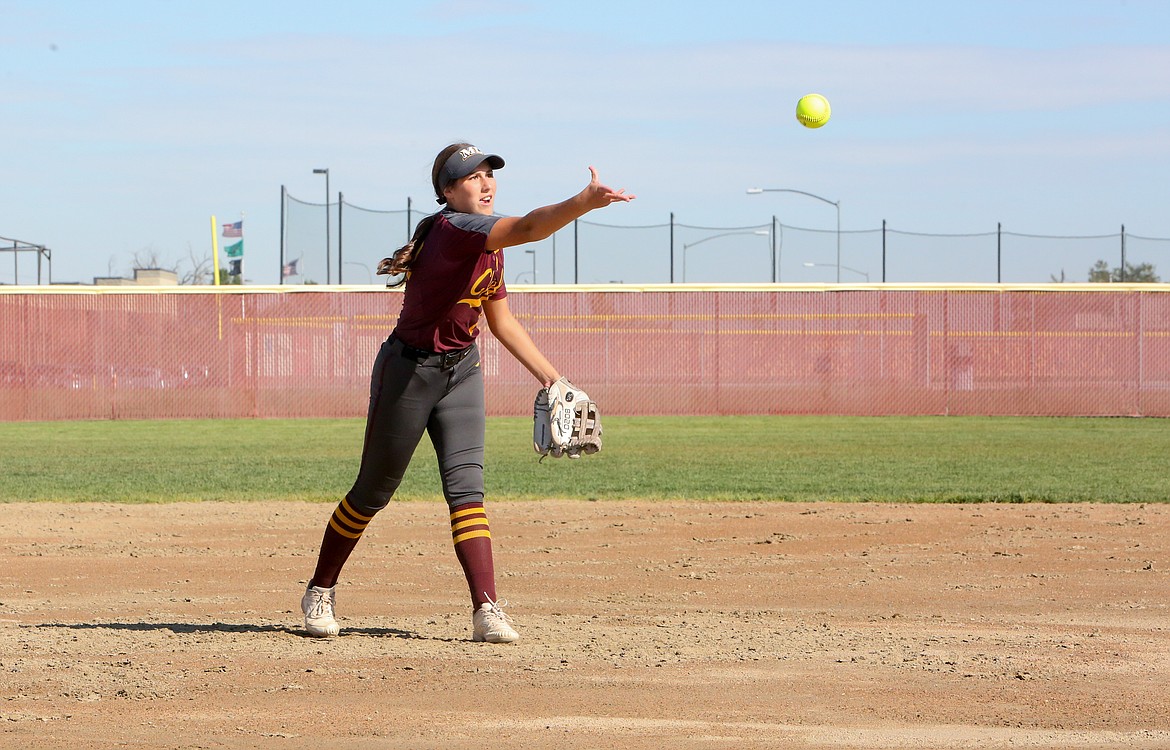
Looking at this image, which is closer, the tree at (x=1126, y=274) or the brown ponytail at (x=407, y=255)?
the brown ponytail at (x=407, y=255)

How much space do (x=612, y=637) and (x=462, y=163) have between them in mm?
1913

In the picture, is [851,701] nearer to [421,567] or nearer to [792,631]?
[792,631]

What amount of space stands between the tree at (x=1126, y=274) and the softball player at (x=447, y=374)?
2934 centimetres

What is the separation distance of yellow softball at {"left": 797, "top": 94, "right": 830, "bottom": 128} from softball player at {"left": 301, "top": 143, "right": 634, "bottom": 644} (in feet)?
29.3

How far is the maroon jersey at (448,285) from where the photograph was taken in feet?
16.2

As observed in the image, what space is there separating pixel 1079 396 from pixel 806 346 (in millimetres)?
4985

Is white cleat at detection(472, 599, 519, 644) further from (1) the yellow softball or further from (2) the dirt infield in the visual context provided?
(1) the yellow softball

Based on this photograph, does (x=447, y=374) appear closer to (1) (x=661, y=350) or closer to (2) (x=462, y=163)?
(2) (x=462, y=163)

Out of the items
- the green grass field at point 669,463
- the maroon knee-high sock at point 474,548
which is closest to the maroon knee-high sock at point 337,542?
the maroon knee-high sock at point 474,548

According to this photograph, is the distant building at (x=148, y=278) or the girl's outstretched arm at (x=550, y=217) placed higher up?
the distant building at (x=148, y=278)

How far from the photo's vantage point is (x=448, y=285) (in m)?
5.04

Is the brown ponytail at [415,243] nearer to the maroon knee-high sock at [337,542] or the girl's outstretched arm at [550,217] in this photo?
the girl's outstretched arm at [550,217]

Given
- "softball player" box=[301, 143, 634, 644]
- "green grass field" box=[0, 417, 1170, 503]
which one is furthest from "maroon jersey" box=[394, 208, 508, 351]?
"green grass field" box=[0, 417, 1170, 503]

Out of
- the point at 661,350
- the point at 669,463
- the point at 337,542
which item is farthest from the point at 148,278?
the point at 337,542
